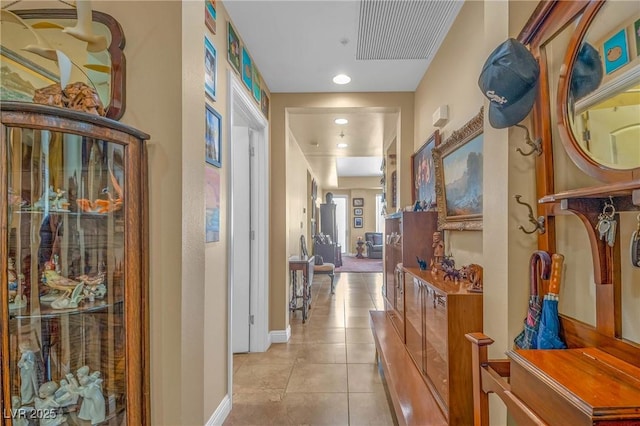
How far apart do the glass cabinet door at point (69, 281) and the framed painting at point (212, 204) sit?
25.3 inches

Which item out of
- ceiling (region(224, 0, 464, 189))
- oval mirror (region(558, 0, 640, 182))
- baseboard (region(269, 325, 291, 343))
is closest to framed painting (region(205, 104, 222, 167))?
ceiling (region(224, 0, 464, 189))

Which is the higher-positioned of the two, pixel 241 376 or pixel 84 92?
pixel 84 92

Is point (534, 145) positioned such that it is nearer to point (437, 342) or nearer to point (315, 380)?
point (437, 342)

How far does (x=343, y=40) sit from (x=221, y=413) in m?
2.82

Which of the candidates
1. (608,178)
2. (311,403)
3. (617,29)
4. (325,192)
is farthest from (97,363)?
(325,192)

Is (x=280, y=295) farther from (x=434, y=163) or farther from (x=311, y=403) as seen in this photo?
(x=434, y=163)

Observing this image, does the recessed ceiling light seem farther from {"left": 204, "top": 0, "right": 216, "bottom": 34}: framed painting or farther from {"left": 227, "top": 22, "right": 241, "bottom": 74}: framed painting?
{"left": 204, "top": 0, "right": 216, "bottom": 34}: framed painting

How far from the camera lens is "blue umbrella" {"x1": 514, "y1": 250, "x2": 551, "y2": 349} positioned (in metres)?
1.01

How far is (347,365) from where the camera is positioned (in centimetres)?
286

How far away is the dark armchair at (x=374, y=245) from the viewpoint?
11062 millimetres

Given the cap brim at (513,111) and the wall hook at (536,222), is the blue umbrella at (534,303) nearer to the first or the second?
the wall hook at (536,222)

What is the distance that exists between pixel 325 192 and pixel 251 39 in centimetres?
1079

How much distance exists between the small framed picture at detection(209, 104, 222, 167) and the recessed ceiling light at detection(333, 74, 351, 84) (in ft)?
4.81

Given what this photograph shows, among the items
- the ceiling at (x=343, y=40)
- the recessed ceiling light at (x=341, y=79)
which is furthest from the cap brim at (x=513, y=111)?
the recessed ceiling light at (x=341, y=79)
